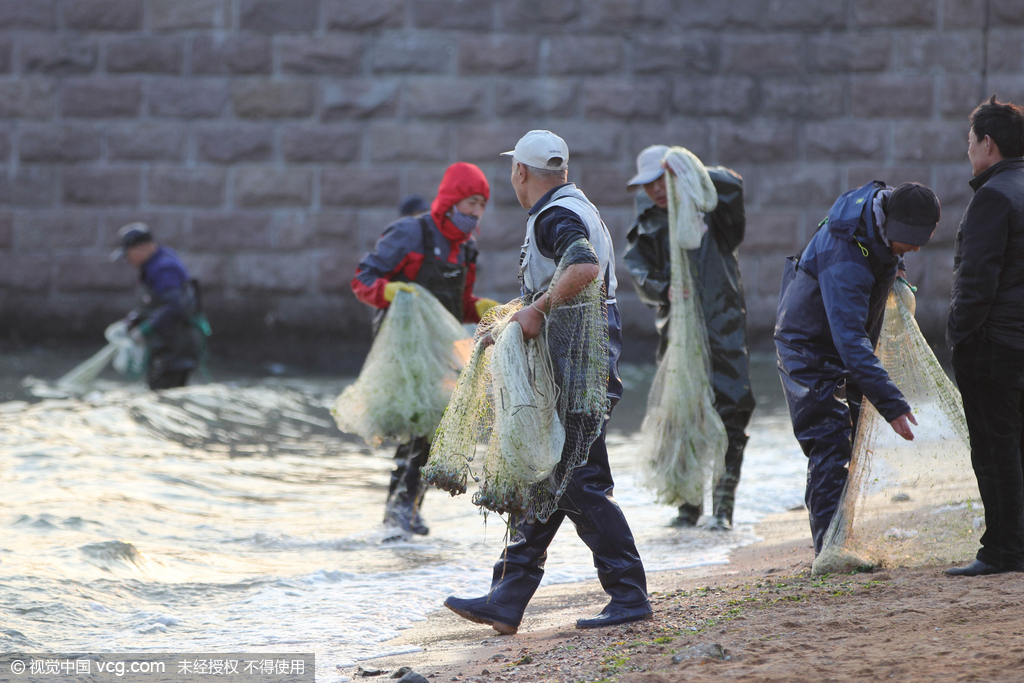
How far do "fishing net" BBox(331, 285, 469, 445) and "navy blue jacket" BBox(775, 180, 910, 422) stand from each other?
1788 mm

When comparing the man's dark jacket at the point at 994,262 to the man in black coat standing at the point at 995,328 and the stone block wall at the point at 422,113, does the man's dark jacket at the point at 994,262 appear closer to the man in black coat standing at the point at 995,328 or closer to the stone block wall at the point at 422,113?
the man in black coat standing at the point at 995,328

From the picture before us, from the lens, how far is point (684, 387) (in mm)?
5414

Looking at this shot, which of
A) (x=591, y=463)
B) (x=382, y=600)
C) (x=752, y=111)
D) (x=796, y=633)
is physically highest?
(x=752, y=111)

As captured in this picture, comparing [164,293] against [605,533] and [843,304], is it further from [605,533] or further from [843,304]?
[843,304]

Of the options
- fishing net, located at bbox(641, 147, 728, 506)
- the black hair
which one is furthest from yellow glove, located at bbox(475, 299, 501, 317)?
the black hair

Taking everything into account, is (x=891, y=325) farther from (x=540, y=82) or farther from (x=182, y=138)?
(x=182, y=138)

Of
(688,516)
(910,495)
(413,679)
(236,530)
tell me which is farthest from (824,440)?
(236,530)

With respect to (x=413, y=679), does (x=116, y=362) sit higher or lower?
higher

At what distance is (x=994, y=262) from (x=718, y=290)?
6.47 ft

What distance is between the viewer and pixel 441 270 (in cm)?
572

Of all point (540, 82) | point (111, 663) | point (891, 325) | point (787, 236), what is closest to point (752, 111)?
point (787, 236)

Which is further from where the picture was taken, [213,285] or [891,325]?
[213,285]

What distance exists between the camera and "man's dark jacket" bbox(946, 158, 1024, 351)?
3801mm

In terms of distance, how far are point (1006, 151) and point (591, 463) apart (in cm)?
196
